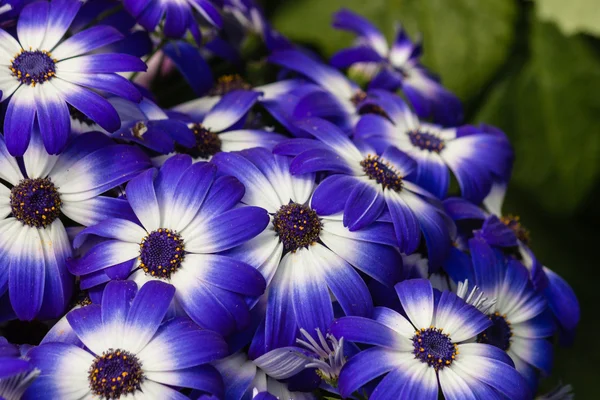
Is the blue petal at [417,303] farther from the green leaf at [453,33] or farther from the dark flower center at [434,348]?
the green leaf at [453,33]

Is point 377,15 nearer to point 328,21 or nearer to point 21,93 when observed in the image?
point 328,21

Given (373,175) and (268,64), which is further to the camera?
(268,64)

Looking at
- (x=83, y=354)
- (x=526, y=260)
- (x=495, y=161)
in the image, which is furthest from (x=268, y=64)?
(x=83, y=354)

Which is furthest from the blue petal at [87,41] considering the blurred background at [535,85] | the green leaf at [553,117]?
the green leaf at [553,117]

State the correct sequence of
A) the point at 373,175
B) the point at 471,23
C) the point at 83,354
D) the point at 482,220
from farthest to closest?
the point at 471,23 → the point at 482,220 → the point at 373,175 → the point at 83,354

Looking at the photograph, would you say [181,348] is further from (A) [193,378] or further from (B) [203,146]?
(B) [203,146]

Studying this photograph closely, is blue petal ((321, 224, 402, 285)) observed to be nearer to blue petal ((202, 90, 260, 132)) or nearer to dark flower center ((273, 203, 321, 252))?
dark flower center ((273, 203, 321, 252))
